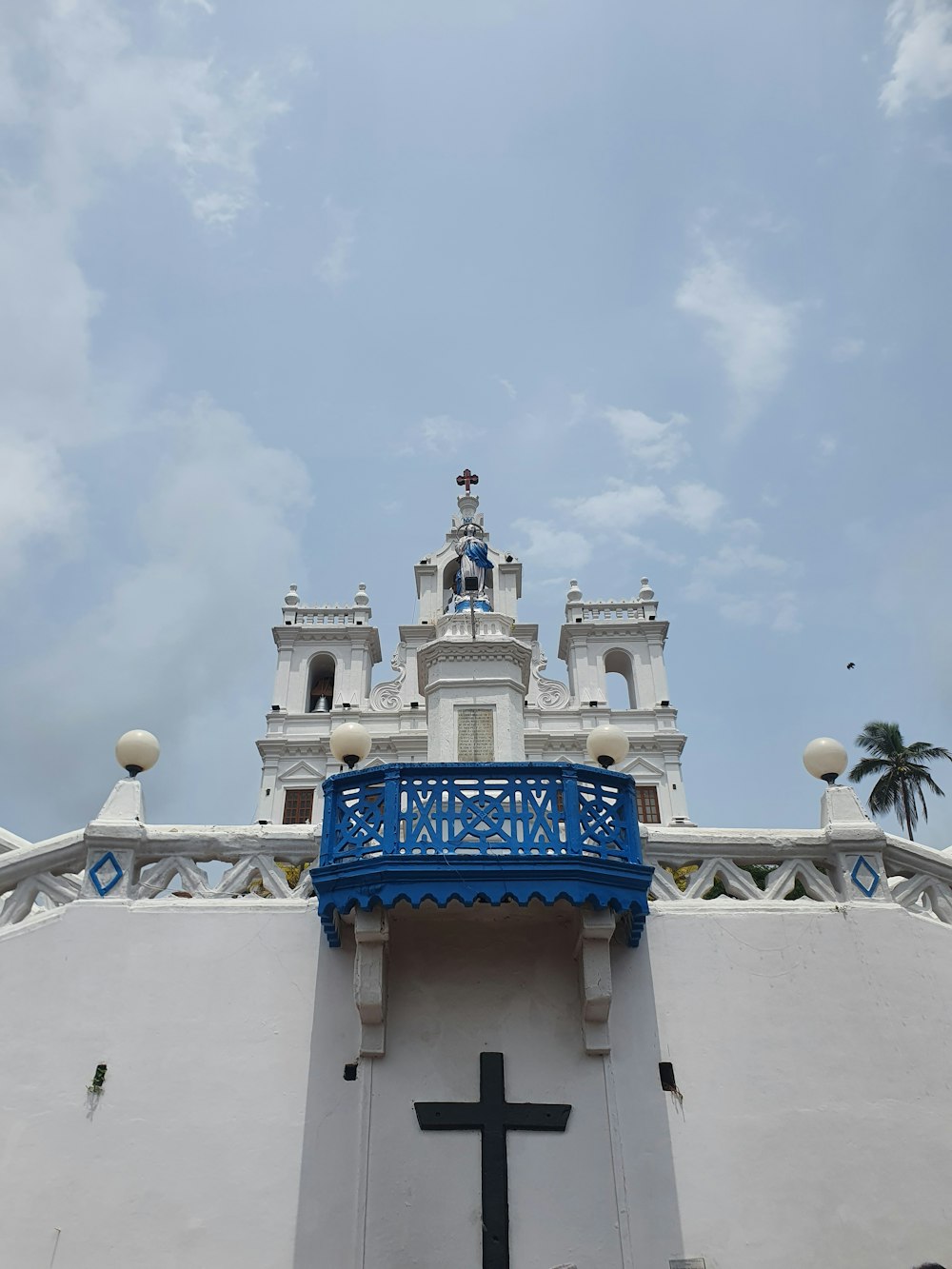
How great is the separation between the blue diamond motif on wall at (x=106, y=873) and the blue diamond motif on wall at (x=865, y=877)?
7.10 metres

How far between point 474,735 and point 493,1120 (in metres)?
8.90

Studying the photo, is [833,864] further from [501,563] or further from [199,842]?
[501,563]

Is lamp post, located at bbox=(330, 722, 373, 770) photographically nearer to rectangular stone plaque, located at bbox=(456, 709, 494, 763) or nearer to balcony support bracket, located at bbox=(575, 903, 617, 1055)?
balcony support bracket, located at bbox=(575, 903, 617, 1055)

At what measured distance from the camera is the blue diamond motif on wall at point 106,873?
9.23m

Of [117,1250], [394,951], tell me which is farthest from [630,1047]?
[117,1250]

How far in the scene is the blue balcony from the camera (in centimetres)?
841

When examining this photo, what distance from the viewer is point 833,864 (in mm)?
9727

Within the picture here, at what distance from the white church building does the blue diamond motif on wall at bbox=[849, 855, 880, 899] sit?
21 millimetres

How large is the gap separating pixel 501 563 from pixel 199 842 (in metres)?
29.9

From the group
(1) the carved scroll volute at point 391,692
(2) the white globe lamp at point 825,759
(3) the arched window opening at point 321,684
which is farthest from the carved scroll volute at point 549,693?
(2) the white globe lamp at point 825,759

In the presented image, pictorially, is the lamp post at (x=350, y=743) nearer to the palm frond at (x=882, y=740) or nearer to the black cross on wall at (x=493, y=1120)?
the black cross on wall at (x=493, y=1120)

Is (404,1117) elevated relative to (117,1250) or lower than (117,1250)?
elevated

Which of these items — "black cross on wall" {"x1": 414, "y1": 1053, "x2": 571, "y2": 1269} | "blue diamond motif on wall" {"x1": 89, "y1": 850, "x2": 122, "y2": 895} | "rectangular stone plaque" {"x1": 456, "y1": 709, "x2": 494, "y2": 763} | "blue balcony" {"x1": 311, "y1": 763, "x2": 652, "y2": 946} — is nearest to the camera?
"black cross on wall" {"x1": 414, "y1": 1053, "x2": 571, "y2": 1269}

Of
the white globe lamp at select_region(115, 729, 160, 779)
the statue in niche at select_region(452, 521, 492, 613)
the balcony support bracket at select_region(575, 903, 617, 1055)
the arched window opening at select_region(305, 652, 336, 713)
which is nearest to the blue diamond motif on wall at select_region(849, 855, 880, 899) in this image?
the balcony support bracket at select_region(575, 903, 617, 1055)
